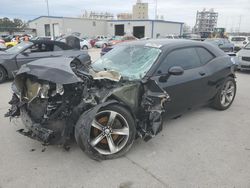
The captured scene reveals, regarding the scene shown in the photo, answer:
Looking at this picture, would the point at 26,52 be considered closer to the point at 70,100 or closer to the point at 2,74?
the point at 2,74

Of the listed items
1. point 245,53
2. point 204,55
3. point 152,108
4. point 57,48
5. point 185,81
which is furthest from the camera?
point 245,53

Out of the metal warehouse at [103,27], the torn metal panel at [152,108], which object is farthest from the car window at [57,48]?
the metal warehouse at [103,27]

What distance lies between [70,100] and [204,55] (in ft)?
9.52

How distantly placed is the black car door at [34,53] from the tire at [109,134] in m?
6.09

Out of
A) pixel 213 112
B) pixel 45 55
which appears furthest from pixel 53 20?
pixel 213 112

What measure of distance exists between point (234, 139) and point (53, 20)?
4897cm

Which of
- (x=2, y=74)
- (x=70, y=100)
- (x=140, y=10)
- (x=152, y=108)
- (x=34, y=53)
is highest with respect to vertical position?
(x=140, y=10)

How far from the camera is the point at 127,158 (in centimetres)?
323

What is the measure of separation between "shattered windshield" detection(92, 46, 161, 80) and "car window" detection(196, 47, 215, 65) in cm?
109

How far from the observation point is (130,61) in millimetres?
4004

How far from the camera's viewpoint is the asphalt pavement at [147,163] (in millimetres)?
2736

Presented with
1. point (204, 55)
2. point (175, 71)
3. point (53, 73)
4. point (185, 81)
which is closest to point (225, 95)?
point (204, 55)

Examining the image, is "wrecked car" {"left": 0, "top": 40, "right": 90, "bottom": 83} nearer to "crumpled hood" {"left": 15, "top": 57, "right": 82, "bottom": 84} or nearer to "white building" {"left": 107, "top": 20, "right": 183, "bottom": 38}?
"crumpled hood" {"left": 15, "top": 57, "right": 82, "bottom": 84}

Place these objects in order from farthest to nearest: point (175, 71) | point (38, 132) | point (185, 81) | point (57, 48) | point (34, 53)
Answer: point (57, 48) → point (34, 53) → point (185, 81) → point (175, 71) → point (38, 132)
